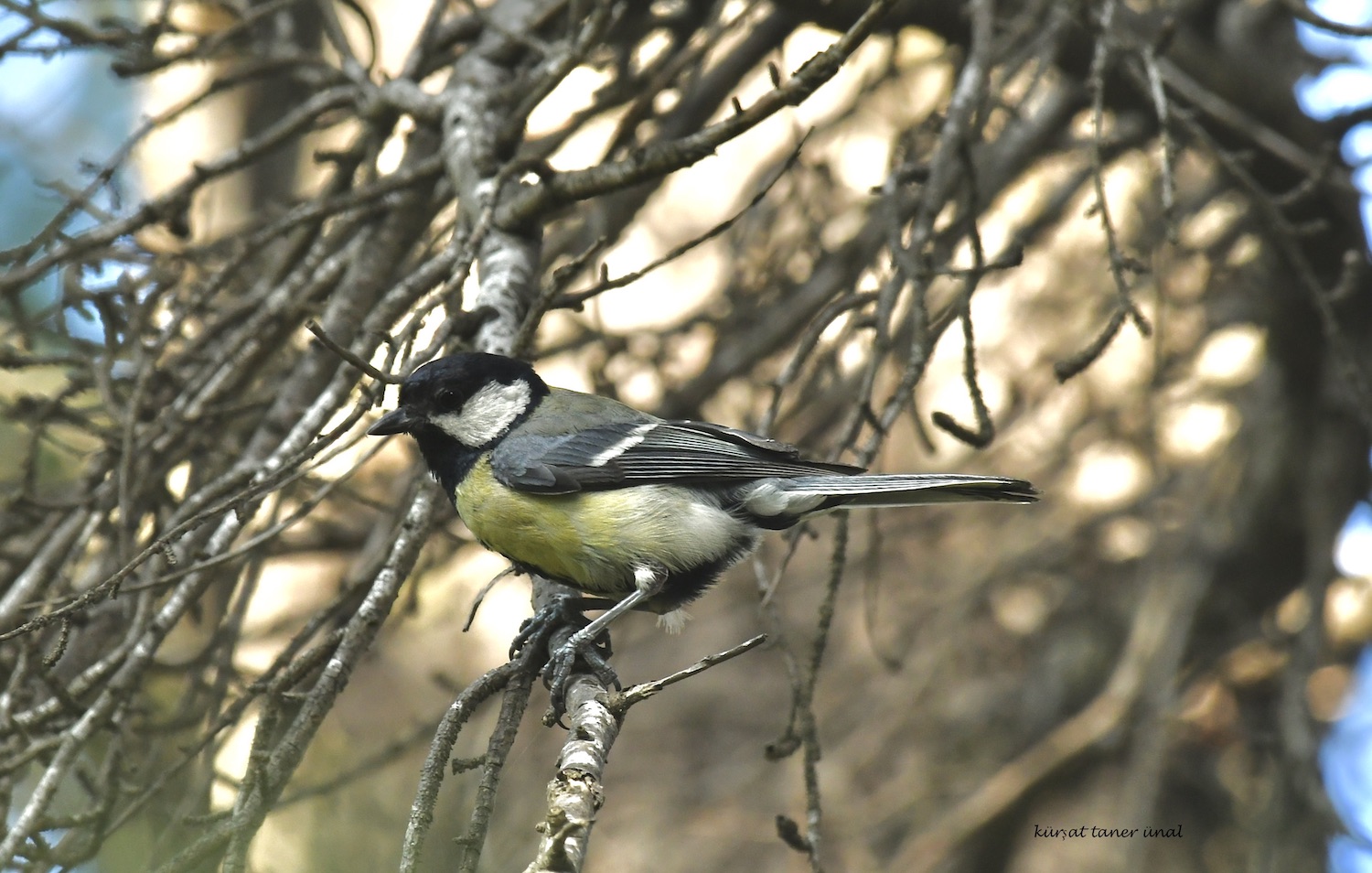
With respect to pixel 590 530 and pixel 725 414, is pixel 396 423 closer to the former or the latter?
pixel 590 530

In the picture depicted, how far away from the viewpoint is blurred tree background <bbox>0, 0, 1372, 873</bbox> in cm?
257

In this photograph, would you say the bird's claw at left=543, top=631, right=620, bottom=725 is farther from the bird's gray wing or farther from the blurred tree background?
the bird's gray wing

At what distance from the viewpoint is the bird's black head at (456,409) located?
2941 millimetres

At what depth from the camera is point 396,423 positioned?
2988 mm

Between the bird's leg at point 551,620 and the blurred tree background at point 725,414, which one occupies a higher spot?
the blurred tree background at point 725,414

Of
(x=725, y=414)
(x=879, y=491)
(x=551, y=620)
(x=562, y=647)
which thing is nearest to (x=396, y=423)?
(x=551, y=620)

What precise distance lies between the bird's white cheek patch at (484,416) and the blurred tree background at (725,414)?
0.18 metres

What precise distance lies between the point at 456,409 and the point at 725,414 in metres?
2.49

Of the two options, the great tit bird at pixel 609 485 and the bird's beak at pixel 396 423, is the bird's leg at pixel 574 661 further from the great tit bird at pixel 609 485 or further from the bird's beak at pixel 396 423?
the bird's beak at pixel 396 423

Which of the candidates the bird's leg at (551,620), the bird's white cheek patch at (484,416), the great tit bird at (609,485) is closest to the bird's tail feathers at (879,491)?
the great tit bird at (609,485)

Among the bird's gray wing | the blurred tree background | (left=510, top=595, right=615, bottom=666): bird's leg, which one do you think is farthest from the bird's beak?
(left=510, top=595, right=615, bottom=666): bird's leg

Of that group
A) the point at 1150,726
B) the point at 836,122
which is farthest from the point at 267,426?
the point at 1150,726

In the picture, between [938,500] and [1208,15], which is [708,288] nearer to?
[1208,15]

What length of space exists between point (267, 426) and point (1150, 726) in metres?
3.32
